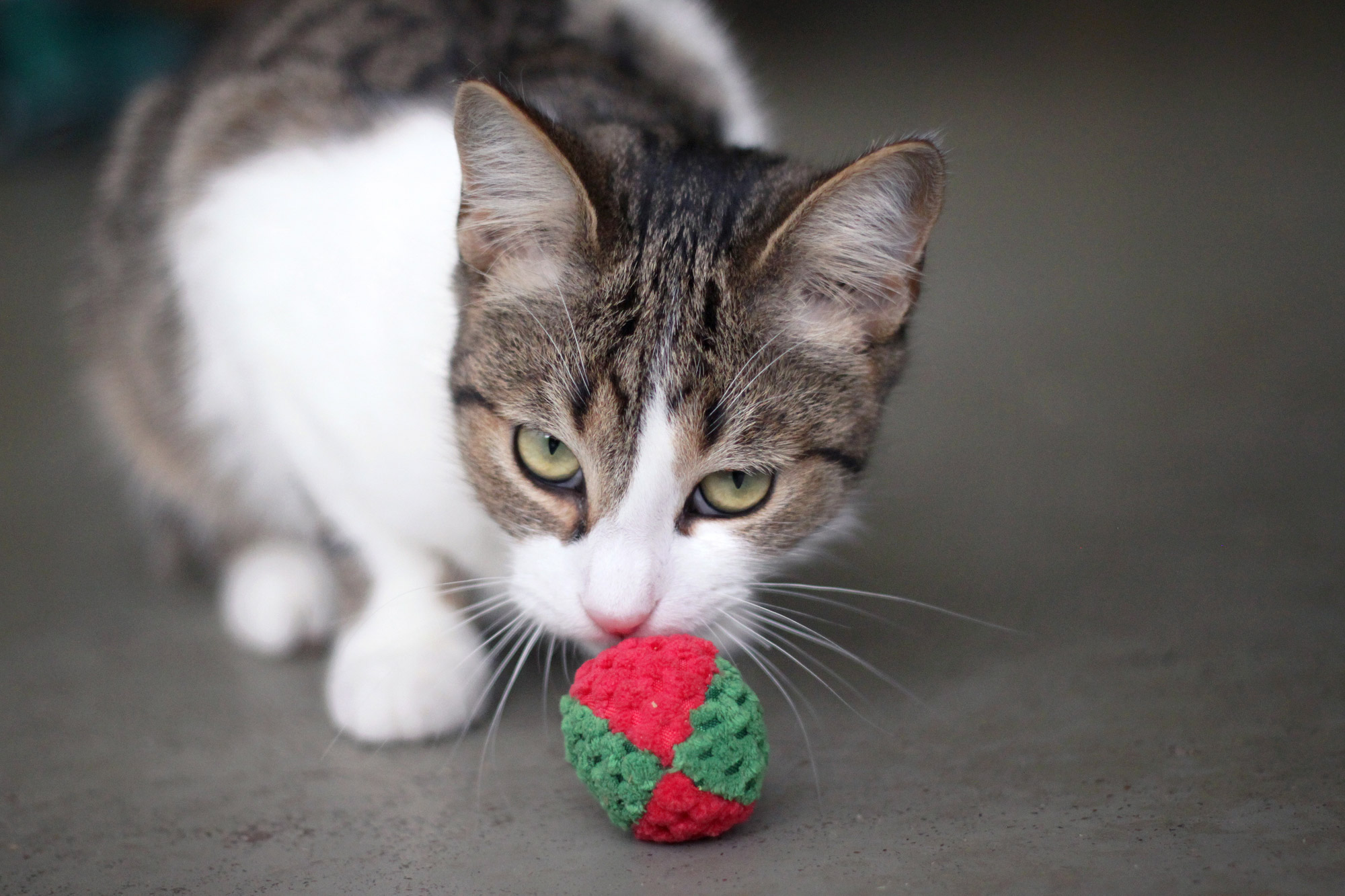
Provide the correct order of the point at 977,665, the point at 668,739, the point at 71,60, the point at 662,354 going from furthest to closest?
the point at 71,60 → the point at 977,665 → the point at 662,354 → the point at 668,739

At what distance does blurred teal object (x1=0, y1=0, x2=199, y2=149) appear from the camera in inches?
204

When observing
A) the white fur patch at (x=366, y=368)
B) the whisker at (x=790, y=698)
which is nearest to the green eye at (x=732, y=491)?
the whisker at (x=790, y=698)

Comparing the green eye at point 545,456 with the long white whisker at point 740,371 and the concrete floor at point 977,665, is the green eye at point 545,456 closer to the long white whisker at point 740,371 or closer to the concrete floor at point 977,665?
the long white whisker at point 740,371

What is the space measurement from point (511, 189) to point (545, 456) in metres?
0.32

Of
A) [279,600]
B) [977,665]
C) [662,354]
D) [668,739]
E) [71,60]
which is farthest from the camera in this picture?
[71,60]

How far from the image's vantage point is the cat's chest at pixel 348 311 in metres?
1.73

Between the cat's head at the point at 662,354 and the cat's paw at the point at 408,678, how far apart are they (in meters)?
0.29

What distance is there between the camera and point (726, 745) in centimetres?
128

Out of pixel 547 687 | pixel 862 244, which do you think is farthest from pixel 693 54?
pixel 547 687

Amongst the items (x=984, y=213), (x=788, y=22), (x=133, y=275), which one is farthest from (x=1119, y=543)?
(x=788, y=22)

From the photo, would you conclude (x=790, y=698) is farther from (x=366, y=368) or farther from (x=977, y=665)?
(x=366, y=368)

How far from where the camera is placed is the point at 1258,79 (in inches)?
201

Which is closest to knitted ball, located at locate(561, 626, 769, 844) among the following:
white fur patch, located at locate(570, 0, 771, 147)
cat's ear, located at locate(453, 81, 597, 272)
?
cat's ear, located at locate(453, 81, 597, 272)

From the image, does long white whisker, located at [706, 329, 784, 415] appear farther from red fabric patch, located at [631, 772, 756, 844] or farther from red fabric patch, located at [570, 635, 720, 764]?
red fabric patch, located at [631, 772, 756, 844]
